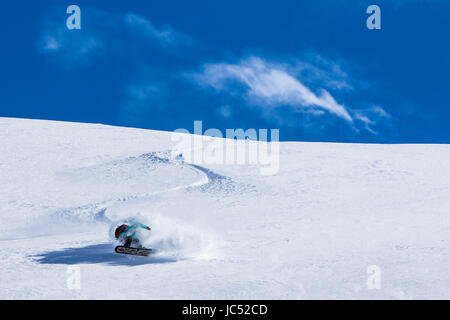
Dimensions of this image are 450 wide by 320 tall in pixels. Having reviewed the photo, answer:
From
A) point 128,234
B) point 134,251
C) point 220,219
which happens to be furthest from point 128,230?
point 220,219

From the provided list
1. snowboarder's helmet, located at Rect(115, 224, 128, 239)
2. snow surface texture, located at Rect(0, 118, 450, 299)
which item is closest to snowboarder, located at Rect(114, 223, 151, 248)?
snowboarder's helmet, located at Rect(115, 224, 128, 239)

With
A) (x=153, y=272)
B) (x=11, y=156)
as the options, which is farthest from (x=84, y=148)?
(x=153, y=272)

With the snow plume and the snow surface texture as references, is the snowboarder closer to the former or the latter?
the snow plume

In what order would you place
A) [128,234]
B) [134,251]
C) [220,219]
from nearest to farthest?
[134,251] < [128,234] < [220,219]

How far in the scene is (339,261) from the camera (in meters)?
7.34

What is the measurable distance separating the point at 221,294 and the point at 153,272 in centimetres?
144

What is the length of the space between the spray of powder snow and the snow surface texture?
0.02 metres

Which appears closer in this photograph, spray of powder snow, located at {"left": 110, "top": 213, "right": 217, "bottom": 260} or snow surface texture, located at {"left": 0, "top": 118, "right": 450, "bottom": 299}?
snow surface texture, located at {"left": 0, "top": 118, "right": 450, "bottom": 299}

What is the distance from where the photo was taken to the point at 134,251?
26.0 feet

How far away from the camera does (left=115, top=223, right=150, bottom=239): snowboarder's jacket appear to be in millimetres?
8086

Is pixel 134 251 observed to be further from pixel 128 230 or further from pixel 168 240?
pixel 168 240

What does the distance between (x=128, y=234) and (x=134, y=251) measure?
32cm

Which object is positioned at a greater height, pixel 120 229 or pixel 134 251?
pixel 120 229

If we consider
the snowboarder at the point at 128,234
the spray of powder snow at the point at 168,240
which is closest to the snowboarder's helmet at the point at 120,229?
the snowboarder at the point at 128,234
